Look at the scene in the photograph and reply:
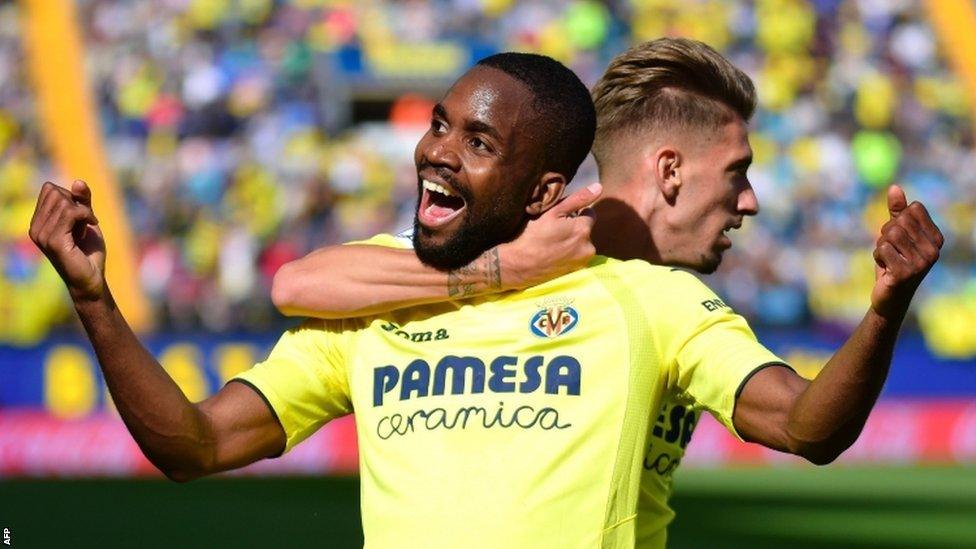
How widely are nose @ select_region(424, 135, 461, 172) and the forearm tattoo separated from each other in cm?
23

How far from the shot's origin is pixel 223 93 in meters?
20.5

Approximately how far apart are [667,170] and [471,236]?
29.4 inches

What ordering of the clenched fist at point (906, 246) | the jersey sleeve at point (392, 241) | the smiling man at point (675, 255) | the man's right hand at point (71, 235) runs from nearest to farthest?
the clenched fist at point (906, 246), the smiling man at point (675, 255), the man's right hand at point (71, 235), the jersey sleeve at point (392, 241)

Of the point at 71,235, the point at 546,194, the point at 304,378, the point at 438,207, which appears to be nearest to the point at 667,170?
the point at 546,194

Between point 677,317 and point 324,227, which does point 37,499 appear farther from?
point 677,317

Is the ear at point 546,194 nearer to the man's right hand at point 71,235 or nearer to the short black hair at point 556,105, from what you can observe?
the short black hair at point 556,105

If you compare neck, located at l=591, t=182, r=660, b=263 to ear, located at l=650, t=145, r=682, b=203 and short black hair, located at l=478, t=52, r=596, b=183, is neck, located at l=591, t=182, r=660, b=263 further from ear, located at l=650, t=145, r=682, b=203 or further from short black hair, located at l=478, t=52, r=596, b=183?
short black hair, located at l=478, t=52, r=596, b=183

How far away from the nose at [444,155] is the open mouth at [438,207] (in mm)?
61

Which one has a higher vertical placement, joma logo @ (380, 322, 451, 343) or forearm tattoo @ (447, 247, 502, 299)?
forearm tattoo @ (447, 247, 502, 299)

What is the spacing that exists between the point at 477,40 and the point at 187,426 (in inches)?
733

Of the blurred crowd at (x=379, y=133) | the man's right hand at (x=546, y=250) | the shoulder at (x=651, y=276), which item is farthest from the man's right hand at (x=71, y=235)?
the blurred crowd at (x=379, y=133)

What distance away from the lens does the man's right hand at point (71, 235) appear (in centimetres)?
321

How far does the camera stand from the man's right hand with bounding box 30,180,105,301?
3.21m

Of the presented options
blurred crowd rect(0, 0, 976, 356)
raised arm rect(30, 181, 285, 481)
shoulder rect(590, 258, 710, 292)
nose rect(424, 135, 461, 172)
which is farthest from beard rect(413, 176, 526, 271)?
blurred crowd rect(0, 0, 976, 356)
